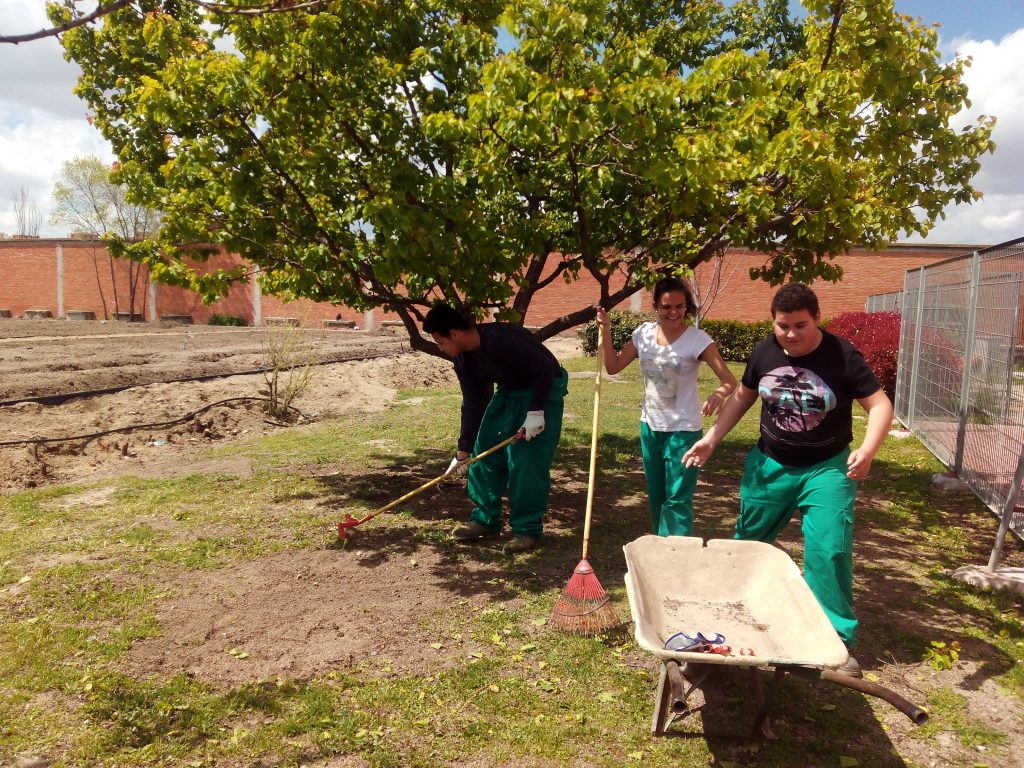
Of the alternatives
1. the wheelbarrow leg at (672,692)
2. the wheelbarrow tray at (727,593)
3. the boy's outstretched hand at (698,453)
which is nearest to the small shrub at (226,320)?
the boy's outstretched hand at (698,453)

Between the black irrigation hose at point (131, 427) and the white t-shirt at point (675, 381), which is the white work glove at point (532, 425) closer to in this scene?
the white t-shirt at point (675, 381)

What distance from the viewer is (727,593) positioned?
10.6ft

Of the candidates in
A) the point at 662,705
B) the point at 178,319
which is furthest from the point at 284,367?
the point at 178,319

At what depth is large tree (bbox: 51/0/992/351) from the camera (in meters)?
4.23

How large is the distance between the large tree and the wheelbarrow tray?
2079mm

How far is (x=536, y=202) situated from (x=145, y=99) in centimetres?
285

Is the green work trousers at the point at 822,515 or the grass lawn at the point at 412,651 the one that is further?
the green work trousers at the point at 822,515

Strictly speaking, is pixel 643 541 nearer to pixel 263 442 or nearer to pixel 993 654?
pixel 993 654

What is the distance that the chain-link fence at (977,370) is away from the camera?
543 cm

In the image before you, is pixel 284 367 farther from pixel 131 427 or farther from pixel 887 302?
pixel 887 302

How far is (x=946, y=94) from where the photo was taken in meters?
6.17

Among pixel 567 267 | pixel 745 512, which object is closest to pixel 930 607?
pixel 745 512

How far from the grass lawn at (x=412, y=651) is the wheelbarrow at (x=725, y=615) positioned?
1.06 ft

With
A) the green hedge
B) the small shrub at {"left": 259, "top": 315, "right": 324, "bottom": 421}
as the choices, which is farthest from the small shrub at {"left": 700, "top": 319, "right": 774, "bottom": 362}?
the small shrub at {"left": 259, "top": 315, "right": 324, "bottom": 421}
